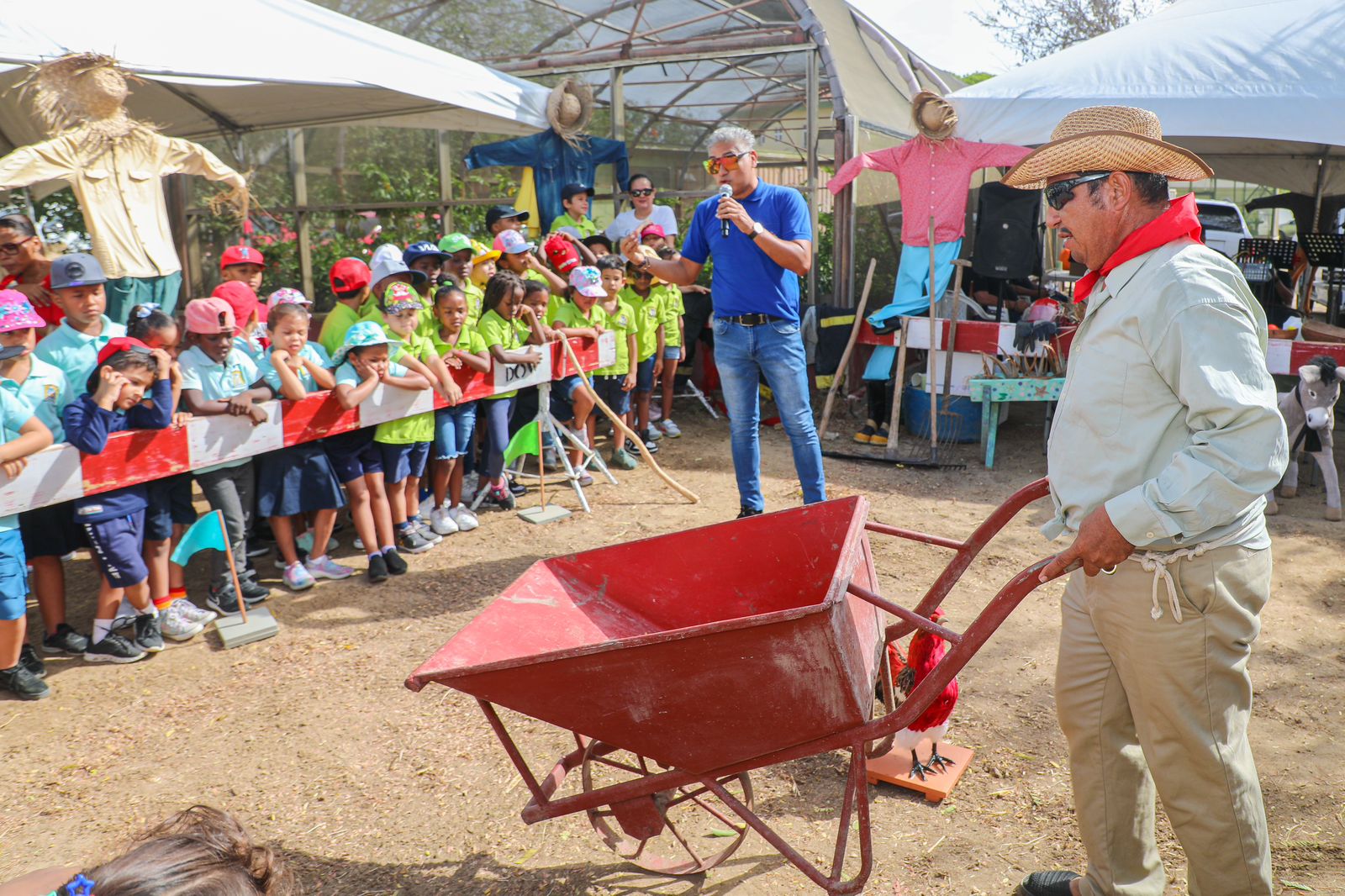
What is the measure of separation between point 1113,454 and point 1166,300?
35 cm

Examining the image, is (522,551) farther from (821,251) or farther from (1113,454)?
(821,251)

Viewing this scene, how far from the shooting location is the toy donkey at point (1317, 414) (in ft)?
20.9

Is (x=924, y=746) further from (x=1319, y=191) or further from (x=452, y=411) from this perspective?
(x=1319, y=191)

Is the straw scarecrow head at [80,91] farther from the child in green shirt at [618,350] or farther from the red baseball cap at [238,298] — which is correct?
the child in green shirt at [618,350]

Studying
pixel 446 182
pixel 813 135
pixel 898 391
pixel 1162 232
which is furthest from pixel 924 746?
pixel 446 182

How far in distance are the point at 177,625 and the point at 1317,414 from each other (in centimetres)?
675

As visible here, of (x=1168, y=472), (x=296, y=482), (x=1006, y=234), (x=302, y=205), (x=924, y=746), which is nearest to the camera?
(x=1168, y=472)

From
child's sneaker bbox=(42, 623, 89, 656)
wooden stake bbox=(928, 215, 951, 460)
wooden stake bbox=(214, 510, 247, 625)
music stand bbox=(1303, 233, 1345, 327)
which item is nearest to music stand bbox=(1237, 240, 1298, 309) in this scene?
music stand bbox=(1303, 233, 1345, 327)

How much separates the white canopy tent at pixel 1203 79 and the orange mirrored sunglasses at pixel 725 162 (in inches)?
151

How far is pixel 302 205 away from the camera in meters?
11.4

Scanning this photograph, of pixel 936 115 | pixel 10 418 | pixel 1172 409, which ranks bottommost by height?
pixel 10 418

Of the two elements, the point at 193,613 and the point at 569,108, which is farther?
the point at 569,108

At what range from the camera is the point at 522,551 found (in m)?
5.64

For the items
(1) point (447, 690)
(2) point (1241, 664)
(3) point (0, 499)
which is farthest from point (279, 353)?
(2) point (1241, 664)
